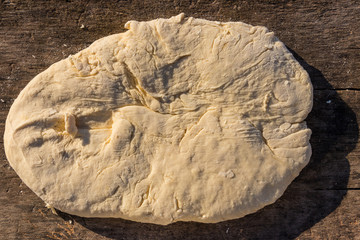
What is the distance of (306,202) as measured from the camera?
2445 mm

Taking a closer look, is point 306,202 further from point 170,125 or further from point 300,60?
point 170,125

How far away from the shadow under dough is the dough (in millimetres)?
346

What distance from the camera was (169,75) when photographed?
83.7 inches

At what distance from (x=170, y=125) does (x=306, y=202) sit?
135cm

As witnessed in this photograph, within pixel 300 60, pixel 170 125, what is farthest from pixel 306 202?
pixel 170 125

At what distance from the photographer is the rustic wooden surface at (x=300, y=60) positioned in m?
2.45

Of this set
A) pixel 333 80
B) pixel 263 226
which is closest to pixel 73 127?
pixel 263 226

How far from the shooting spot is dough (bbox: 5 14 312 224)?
209 cm

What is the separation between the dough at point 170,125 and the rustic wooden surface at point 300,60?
14.9 inches

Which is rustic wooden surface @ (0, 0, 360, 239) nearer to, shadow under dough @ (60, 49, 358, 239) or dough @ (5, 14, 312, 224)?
shadow under dough @ (60, 49, 358, 239)

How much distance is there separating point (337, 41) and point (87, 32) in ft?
7.05

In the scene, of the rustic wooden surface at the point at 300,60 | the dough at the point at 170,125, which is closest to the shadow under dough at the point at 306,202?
the rustic wooden surface at the point at 300,60

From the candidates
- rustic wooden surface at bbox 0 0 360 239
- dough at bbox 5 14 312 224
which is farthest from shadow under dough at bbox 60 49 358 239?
dough at bbox 5 14 312 224

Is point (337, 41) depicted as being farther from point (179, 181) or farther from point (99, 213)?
point (99, 213)
